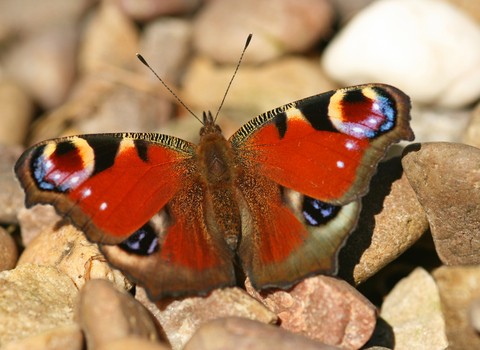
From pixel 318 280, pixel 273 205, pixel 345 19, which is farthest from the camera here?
pixel 345 19

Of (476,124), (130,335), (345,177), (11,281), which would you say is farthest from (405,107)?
(11,281)

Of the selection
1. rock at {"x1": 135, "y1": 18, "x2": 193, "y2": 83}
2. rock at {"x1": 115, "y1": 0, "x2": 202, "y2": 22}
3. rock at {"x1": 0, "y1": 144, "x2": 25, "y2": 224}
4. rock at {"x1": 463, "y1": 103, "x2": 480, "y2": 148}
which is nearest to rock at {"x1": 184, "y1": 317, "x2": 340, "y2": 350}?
rock at {"x1": 0, "y1": 144, "x2": 25, "y2": 224}

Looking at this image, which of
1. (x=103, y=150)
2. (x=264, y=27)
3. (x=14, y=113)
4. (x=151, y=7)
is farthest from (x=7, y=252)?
(x=151, y=7)

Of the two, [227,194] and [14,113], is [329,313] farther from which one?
[14,113]

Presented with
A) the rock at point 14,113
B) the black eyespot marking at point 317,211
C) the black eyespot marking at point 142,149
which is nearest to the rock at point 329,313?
the black eyespot marking at point 317,211

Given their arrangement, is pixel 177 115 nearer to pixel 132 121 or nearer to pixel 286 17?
pixel 132 121

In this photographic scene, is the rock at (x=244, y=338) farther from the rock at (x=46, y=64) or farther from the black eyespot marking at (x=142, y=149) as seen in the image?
the rock at (x=46, y=64)
